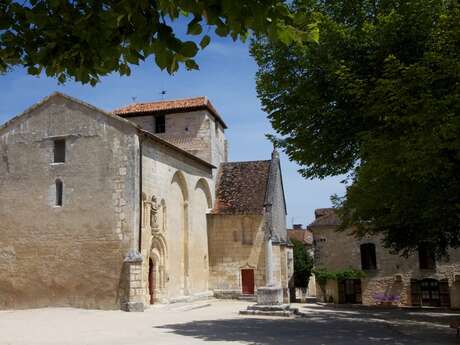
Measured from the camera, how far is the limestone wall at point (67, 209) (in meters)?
19.6

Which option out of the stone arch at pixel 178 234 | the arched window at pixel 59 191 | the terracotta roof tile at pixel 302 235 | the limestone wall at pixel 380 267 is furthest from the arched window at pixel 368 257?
the terracotta roof tile at pixel 302 235

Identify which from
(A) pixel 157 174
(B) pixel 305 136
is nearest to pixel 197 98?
(A) pixel 157 174

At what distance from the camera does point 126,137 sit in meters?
20.4

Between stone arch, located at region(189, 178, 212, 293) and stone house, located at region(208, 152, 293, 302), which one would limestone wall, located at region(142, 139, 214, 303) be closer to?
stone arch, located at region(189, 178, 212, 293)

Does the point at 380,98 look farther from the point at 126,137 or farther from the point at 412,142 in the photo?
the point at 126,137

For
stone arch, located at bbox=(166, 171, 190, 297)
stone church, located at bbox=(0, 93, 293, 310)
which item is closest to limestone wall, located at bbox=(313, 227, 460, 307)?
stone church, located at bbox=(0, 93, 293, 310)

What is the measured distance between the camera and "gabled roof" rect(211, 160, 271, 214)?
27.8 metres

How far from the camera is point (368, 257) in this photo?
3017 centimetres

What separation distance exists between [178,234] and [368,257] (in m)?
13.0

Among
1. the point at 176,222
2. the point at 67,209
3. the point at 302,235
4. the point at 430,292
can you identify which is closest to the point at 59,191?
the point at 67,209

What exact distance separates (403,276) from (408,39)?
21.3 meters

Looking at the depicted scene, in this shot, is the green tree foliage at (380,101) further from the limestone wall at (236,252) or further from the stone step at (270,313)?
the limestone wall at (236,252)

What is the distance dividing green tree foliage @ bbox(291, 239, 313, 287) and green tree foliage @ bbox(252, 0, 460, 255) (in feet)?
97.4

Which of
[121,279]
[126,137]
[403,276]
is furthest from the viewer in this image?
[403,276]
